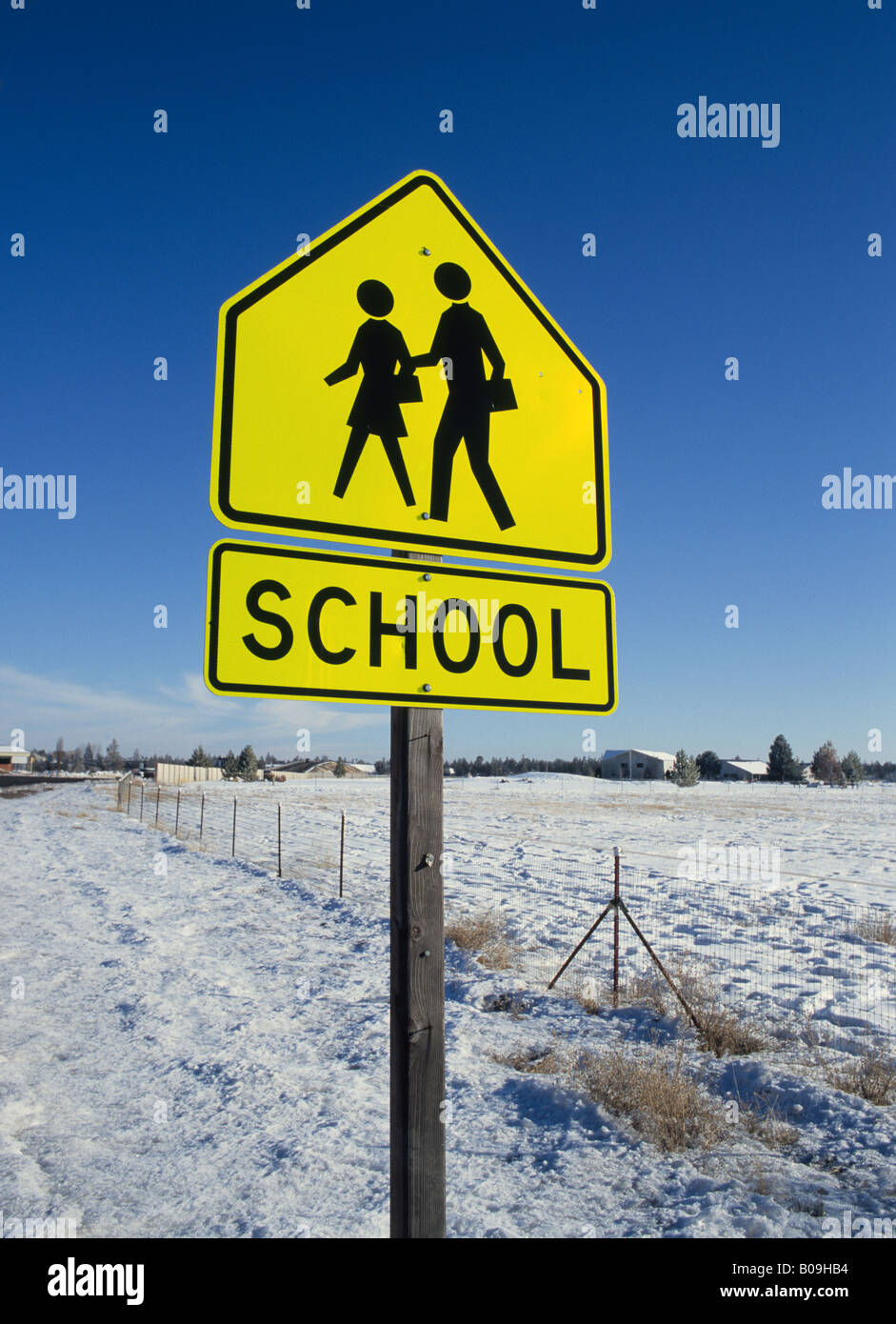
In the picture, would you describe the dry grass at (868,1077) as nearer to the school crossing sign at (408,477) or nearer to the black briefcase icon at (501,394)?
the school crossing sign at (408,477)

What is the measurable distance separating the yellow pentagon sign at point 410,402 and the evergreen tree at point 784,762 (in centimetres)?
9959

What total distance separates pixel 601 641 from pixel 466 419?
697 mm

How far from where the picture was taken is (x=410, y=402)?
187 cm

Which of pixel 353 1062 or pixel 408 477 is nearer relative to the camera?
pixel 408 477

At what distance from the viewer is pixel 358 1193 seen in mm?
3719

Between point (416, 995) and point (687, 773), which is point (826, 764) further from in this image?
point (416, 995)

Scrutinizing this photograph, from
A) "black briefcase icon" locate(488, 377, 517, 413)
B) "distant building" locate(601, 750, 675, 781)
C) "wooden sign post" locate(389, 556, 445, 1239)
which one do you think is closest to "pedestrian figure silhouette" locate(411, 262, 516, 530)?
"black briefcase icon" locate(488, 377, 517, 413)

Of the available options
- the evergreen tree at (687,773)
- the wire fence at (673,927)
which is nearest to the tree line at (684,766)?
the evergreen tree at (687,773)

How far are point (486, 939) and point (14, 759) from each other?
428 ft

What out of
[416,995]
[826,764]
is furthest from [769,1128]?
[826,764]

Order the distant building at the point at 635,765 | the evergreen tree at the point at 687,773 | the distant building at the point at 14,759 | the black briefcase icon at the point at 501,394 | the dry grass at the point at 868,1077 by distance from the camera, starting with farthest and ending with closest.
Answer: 1. the distant building at the point at 14,759
2. the distant building at the point at 635,765
3. the evergreen tree at the point at 687,773
4. the dry grass at the point at 868,1077
5. the black briefcase icon at the point at 501,394

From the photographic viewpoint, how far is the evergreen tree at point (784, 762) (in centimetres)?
9200
